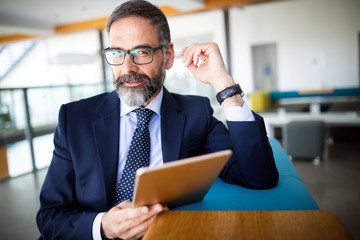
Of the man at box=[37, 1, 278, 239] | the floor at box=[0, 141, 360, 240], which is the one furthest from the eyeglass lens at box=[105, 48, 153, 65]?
the floor at box=[0, 141, 360, 240]

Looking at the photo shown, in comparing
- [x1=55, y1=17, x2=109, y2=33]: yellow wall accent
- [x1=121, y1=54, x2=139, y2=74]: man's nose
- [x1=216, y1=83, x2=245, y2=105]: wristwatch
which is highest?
[x1=55, y1=17, x2=109, y2=33]: yellow wall accent

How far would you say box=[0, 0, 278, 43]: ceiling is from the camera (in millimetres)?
6953

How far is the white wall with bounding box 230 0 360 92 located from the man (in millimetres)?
8879

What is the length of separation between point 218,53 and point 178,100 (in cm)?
33

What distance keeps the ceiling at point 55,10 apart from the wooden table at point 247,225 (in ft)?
20.8

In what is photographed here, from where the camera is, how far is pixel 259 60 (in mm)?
10328

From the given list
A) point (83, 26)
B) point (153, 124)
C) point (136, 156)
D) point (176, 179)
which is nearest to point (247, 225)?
point (176, 179)

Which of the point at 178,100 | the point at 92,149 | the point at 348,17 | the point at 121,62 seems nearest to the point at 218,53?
the point at 178,100

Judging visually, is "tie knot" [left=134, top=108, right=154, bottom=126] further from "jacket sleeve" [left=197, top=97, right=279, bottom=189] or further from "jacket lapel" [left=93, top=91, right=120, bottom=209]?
"jacket sleeve" [left=197, top=97, right=279, bottom=189]

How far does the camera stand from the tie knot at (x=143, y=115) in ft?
4.23

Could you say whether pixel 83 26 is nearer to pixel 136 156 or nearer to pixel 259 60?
pixel 259 60

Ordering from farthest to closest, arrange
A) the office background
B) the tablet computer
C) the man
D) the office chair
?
the office chair → the office background → the man → the tablet computer

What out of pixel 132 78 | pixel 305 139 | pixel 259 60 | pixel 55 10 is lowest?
pixel 305 139

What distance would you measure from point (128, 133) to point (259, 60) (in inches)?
386
